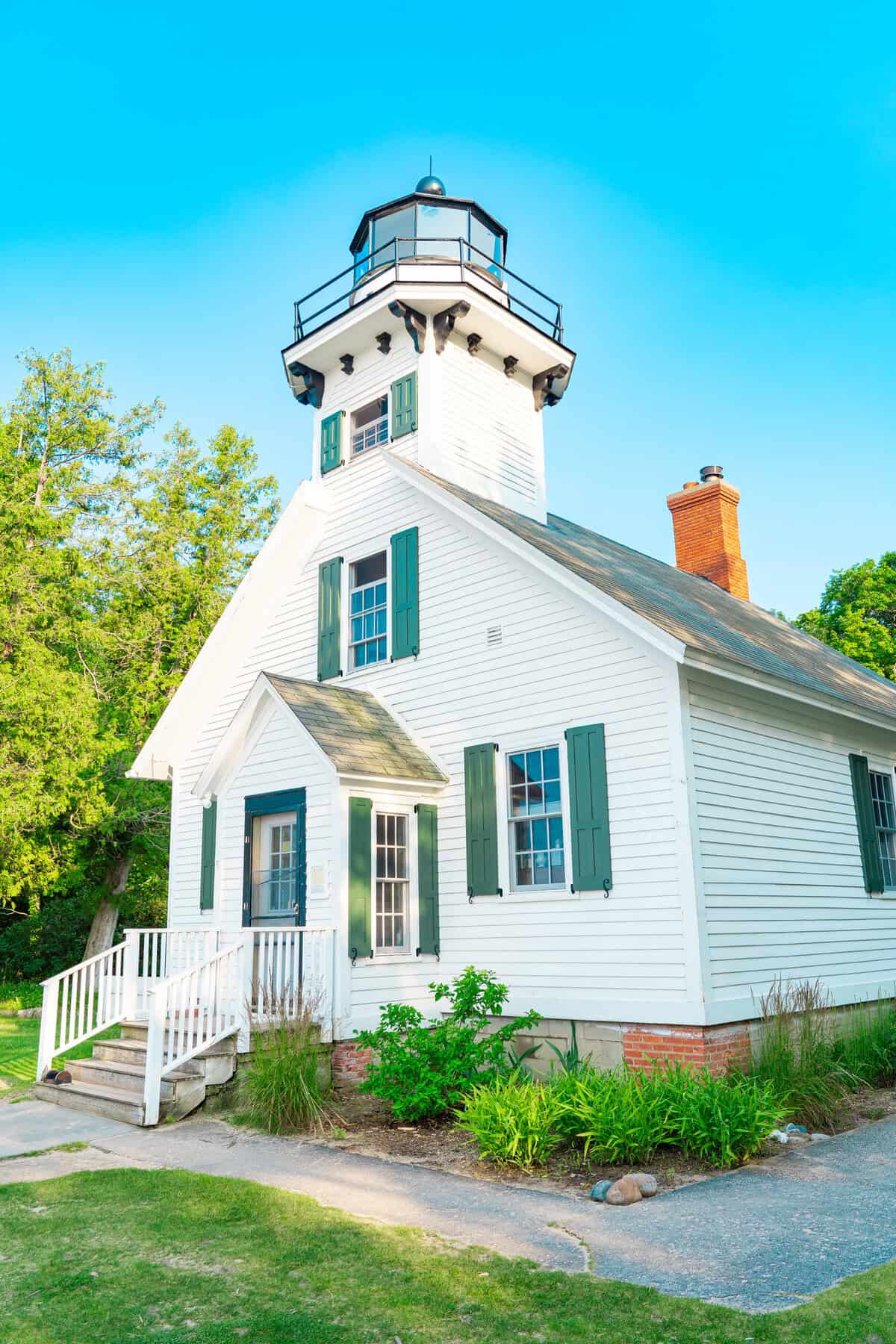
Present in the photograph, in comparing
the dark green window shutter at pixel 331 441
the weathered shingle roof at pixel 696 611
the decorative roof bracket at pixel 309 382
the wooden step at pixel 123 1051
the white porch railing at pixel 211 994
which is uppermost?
the decorative roof bracket at pixel 309 382

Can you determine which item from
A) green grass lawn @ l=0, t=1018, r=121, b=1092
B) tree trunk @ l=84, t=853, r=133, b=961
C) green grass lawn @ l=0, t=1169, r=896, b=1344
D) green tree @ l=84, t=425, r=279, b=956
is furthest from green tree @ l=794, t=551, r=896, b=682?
green grass lawn @ l=0, t=1169, r=896, b=1344

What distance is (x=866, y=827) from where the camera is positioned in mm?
12508

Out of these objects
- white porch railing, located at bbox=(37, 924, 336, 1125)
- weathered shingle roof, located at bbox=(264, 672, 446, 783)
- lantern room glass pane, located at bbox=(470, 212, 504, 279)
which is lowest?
white porch railing, located at bbox=(37, 924, 336, 1125)

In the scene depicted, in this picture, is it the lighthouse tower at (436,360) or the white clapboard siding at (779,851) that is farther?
the lighthouse tower at (436,360)

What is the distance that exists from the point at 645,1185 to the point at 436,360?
1091 centimetres

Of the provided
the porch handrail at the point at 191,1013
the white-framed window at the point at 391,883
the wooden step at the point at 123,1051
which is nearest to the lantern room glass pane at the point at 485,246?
the white-framed window at the point at 391,883

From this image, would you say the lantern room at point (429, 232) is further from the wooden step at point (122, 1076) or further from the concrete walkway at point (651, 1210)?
the concrete walkway at point (651, 1210)

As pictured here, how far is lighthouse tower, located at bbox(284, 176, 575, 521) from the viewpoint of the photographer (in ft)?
45.8

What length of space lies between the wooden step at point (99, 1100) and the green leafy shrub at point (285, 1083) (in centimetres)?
89

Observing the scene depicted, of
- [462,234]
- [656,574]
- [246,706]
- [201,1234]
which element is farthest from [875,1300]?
[462,234]

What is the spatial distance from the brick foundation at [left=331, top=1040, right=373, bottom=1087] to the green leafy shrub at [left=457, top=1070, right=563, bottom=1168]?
8.13 ft

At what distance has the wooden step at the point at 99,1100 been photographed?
9180 mm

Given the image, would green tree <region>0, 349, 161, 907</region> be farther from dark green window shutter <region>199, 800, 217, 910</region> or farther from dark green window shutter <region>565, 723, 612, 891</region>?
dark green window shutter <region>565, 723, 612, 891</region>

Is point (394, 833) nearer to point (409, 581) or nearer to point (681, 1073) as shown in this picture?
point (409, 581)
